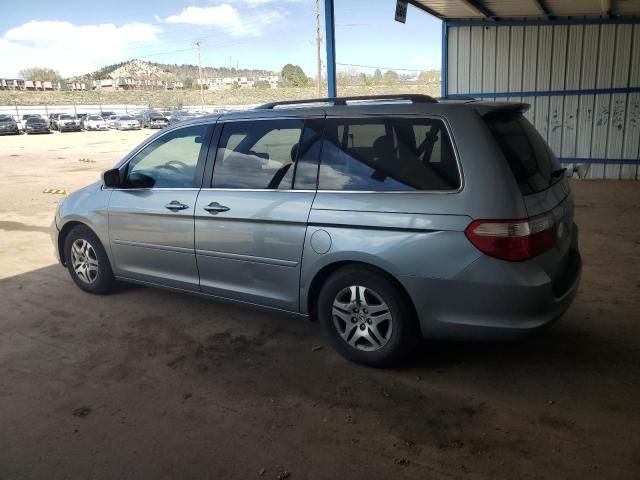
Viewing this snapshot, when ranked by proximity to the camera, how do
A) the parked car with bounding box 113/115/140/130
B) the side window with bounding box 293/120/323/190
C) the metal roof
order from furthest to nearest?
the parked car with bounding box 113/115/140/130, the metal roof, the side window with bounding box 293/120/323/190

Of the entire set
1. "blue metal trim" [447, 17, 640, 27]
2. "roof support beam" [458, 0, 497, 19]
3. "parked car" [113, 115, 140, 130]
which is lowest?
"parked car" [113, 115, 140, 130]

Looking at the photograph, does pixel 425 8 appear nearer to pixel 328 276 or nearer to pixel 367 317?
pixel 328 276

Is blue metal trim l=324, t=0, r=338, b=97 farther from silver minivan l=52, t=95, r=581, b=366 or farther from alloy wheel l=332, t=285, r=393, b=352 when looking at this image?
alloy wheel l=332, t=285, r=393, b=352

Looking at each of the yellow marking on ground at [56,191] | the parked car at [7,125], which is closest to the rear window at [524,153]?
the yellow marking on ground at [56,191]

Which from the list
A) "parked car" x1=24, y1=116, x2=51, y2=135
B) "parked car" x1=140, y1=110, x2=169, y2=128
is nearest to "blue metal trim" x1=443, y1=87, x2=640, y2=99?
"parked car" x1=140, y1=110, x2=169, y2=128

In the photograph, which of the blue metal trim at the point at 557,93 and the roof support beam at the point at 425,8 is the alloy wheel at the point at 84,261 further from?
the blue metal trim at the point at 557,93

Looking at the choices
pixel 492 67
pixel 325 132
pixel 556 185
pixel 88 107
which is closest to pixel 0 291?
pixel 325 132

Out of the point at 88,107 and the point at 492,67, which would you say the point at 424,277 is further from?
the point at 88,107

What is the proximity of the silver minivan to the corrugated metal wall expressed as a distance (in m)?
9.56

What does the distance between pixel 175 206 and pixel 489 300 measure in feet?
8.39

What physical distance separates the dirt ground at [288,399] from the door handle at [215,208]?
39.9 inches

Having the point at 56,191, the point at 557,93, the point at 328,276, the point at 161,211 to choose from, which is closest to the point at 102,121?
the point at 56,191

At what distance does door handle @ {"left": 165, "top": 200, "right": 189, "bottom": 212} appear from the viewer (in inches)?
170

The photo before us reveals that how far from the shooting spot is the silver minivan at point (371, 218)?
3.12m
